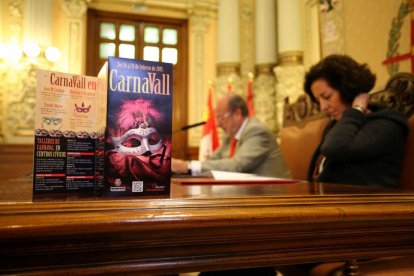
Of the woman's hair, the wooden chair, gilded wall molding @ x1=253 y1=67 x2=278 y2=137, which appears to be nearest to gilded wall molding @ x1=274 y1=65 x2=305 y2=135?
gilded wall molding @ x1=253 y1=67 x2=278 y2=137

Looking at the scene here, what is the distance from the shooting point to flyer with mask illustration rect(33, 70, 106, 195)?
0.61 metres

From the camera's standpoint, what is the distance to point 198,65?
5.19 metres

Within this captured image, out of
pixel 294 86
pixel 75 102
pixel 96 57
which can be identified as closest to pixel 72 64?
pixel 96 57

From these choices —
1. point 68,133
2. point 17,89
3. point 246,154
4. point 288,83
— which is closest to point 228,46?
point 288,83

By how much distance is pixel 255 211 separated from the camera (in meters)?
0.50

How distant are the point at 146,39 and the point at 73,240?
16.3 ft

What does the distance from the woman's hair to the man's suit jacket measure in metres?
0.52

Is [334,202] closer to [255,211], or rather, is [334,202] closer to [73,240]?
[255,211]

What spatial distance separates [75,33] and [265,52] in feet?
8.61

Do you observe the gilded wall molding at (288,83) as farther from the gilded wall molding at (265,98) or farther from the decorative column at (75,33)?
the decorative column at (75,33)

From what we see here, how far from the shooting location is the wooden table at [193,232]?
16.7 inches

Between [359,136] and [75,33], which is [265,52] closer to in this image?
[75,33]

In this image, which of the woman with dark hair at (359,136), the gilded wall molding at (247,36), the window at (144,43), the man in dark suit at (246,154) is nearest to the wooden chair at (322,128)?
the woman with dark hair at (359,136)

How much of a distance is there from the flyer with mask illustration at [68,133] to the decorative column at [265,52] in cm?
457
